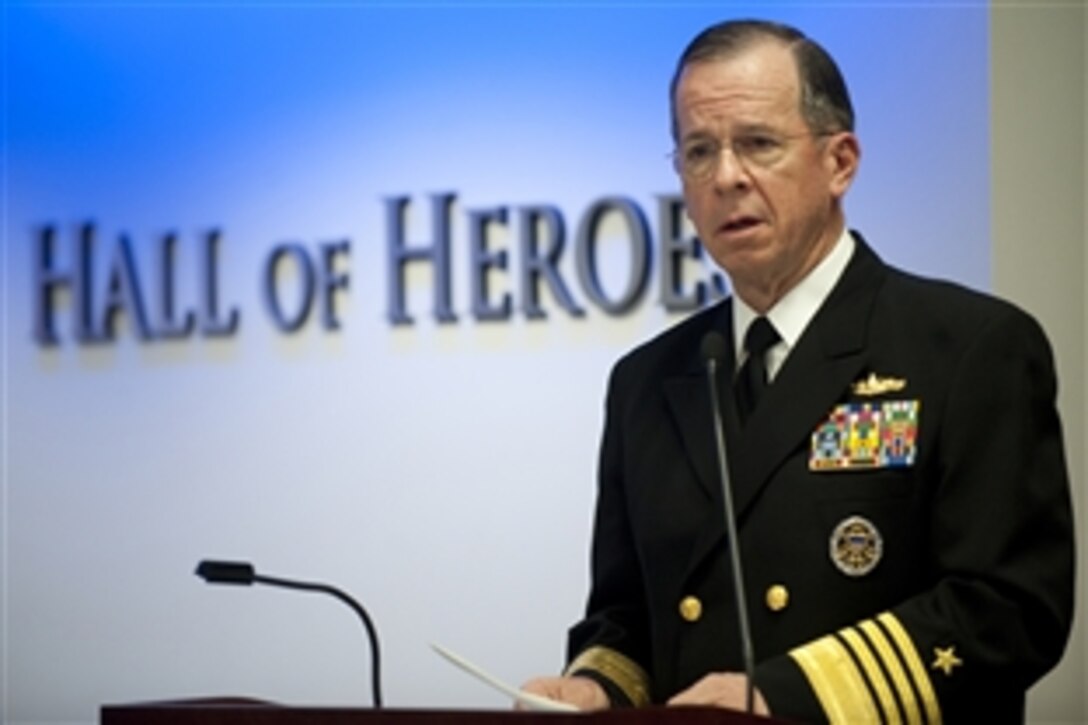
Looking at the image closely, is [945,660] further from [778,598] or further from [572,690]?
[572,690]

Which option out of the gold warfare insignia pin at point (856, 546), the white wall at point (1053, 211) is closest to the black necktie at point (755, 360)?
the gold warfare insignia pin at point (856, 546)

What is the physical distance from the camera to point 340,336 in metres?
4.46

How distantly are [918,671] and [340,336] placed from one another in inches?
91.6

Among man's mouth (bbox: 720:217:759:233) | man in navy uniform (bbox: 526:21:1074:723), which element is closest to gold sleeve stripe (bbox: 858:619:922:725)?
man in navy uniform (bbox: 526:21:1074:723)

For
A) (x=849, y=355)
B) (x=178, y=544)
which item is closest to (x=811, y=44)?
(x=849, y=355)

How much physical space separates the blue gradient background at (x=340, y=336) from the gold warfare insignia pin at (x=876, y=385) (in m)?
1.31

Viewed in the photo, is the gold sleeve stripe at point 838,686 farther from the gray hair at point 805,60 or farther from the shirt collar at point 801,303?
the gray hair at point 805,60

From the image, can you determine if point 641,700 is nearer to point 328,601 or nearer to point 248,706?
point 248,706

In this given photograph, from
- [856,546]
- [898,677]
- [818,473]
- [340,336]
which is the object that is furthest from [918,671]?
[340,336]

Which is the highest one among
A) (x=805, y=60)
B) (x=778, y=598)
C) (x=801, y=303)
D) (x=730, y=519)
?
(x=805, y=60)

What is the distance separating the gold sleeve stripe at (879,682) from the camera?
91.8 inches

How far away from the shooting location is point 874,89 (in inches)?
155

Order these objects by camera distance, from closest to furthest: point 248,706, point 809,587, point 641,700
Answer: point 248,706
point 809,587
point 641,700

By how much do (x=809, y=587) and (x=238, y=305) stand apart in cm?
236
